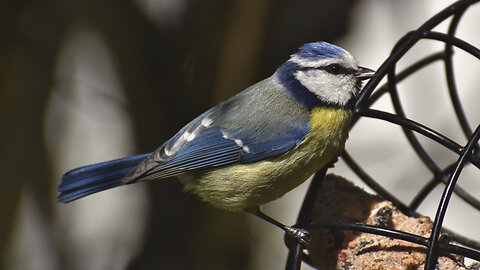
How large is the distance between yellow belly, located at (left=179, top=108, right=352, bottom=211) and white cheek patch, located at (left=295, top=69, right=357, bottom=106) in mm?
46

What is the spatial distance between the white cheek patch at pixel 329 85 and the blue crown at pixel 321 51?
5 cm

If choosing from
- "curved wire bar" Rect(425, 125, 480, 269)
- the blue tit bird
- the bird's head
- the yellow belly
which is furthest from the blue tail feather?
"curved wire bar" Rect(425, 125, 480, 269)

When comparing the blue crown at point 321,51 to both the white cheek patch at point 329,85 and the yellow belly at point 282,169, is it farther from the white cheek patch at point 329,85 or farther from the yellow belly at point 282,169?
the yellow belly at point 282,169

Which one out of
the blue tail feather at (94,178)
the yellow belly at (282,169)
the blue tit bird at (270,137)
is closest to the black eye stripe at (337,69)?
the blue tit bird at (270,137)

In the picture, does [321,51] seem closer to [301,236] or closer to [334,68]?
[334,68]

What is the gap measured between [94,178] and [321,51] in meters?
0.88

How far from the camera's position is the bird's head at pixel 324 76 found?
1.82 meters

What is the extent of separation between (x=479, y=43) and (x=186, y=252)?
2.03m

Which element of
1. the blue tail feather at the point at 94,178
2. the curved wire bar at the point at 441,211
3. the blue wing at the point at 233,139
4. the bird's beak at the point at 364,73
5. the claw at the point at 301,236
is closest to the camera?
the curved wire bar at the point at 441,211

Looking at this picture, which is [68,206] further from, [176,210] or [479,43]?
[479,43]

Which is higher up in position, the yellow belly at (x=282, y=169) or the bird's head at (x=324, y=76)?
the bird's head at (x=324, y=76)

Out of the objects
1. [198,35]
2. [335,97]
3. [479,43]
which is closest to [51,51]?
[198,35]

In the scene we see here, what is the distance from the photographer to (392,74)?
176cm

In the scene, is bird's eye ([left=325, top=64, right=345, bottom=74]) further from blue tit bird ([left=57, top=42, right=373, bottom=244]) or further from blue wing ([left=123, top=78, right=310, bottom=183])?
blue wing ([left=123, top=78, right=310, bottom=183])
